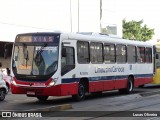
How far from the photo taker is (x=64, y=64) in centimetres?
1767

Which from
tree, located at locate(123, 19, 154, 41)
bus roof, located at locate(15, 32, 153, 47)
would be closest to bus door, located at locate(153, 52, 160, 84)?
bus roof, located at locate(15, 32, 153, 47)

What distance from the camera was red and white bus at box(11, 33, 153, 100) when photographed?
56.4ft

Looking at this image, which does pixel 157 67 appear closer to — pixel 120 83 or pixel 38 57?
pixel 120 83

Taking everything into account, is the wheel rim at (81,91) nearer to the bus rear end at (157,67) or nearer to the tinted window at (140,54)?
the tinted window at (140,54)

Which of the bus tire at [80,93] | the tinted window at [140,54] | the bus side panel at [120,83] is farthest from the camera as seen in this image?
the tinted window at [140,54]

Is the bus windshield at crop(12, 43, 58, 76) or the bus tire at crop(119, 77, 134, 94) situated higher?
the bus windshield at crop(12, 43, 58, 76)

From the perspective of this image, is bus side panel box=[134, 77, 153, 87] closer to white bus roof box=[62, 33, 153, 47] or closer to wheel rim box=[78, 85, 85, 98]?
white bus roof box=[62, 33, 153, 47]

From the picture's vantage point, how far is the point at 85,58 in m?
19.5

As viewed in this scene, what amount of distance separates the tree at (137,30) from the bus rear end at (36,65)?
60887mm

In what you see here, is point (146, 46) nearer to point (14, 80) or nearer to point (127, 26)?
point (14, 80)

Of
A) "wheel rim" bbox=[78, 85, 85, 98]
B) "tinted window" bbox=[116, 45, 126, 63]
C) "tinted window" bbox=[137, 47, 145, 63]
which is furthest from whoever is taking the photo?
"tinted window" bbox=[137, 47, 145, 63]

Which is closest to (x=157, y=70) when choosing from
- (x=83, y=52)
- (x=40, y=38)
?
(x=83, y=52)

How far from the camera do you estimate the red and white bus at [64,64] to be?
1720 cm

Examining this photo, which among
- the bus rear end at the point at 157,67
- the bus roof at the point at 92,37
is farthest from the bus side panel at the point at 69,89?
the bus rear end at the point at 157,67
